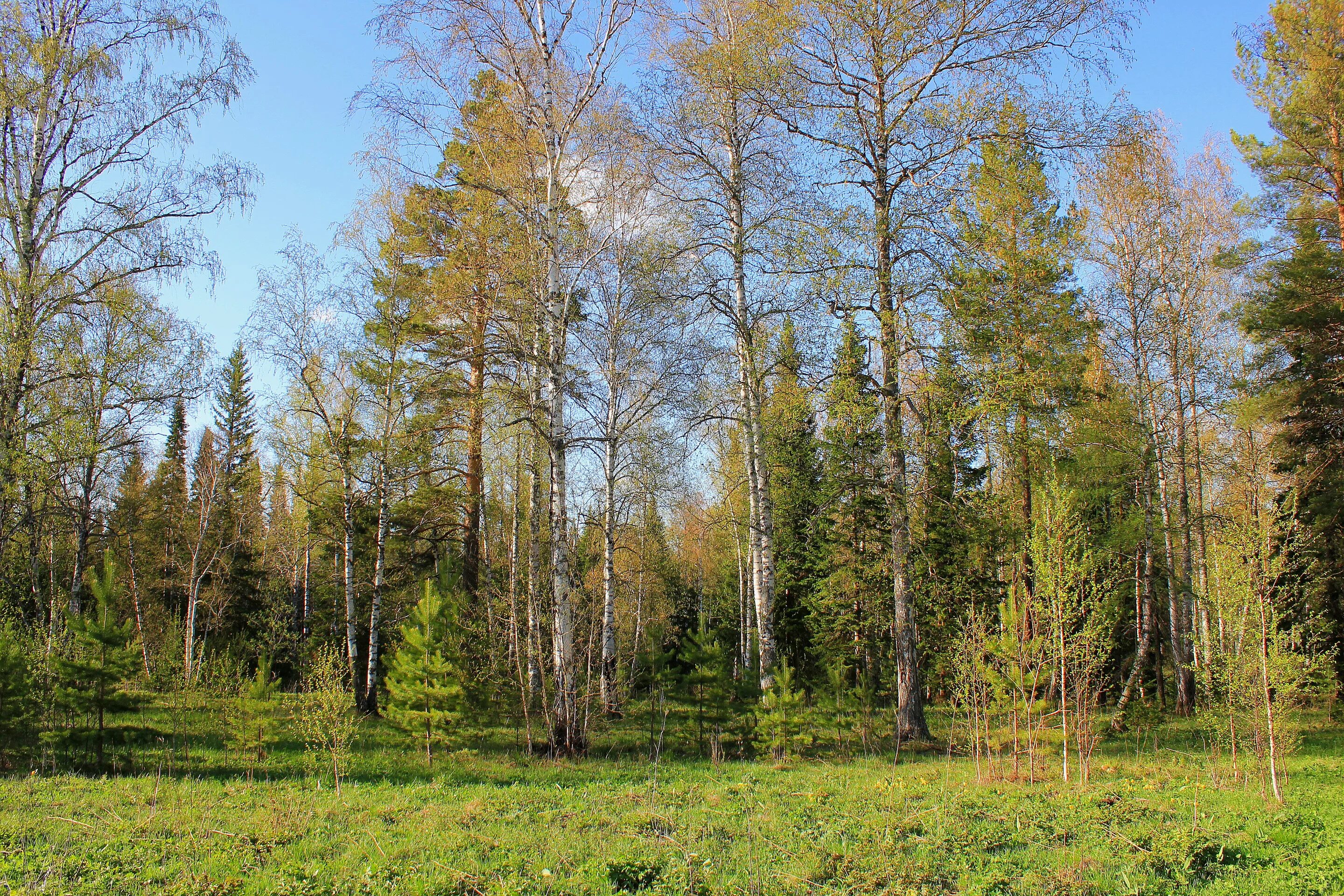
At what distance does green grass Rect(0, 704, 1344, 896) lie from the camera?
466 cm

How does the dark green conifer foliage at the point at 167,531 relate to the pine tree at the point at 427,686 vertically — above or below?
above

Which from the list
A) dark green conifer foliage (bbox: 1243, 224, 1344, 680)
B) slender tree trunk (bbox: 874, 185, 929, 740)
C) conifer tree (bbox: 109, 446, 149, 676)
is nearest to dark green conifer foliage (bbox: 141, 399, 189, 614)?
conifer tree (bbox: 109, 446, 149, 676)

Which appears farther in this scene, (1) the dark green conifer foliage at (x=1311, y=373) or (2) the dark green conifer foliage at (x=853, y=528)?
(1) the dark green conifer foliage at (x=1311, y=373)

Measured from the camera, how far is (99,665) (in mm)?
9602

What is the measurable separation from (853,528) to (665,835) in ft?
42.8

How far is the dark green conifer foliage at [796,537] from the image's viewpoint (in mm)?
18047

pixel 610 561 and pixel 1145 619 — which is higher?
pixel 610 561

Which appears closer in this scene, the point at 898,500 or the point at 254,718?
the point at 254,718

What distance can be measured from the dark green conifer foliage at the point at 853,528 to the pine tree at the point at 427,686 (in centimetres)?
674

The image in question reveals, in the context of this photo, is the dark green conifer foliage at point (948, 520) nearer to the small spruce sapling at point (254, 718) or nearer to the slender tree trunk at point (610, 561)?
the slender tree trunk at point (610, 561)

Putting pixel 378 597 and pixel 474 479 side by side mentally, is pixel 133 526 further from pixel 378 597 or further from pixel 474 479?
pixel 474 479

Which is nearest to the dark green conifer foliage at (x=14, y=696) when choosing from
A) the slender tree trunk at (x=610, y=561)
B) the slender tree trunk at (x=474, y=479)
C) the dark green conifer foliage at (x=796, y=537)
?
the slender tree trunk at (x=474, y=479)

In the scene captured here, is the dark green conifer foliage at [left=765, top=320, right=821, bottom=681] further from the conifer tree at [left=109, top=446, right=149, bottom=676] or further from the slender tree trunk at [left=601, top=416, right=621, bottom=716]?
the conifer tree at [left=109, top=446, right=149, bottom=676]

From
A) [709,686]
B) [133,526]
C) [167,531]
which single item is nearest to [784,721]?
[709,686]
